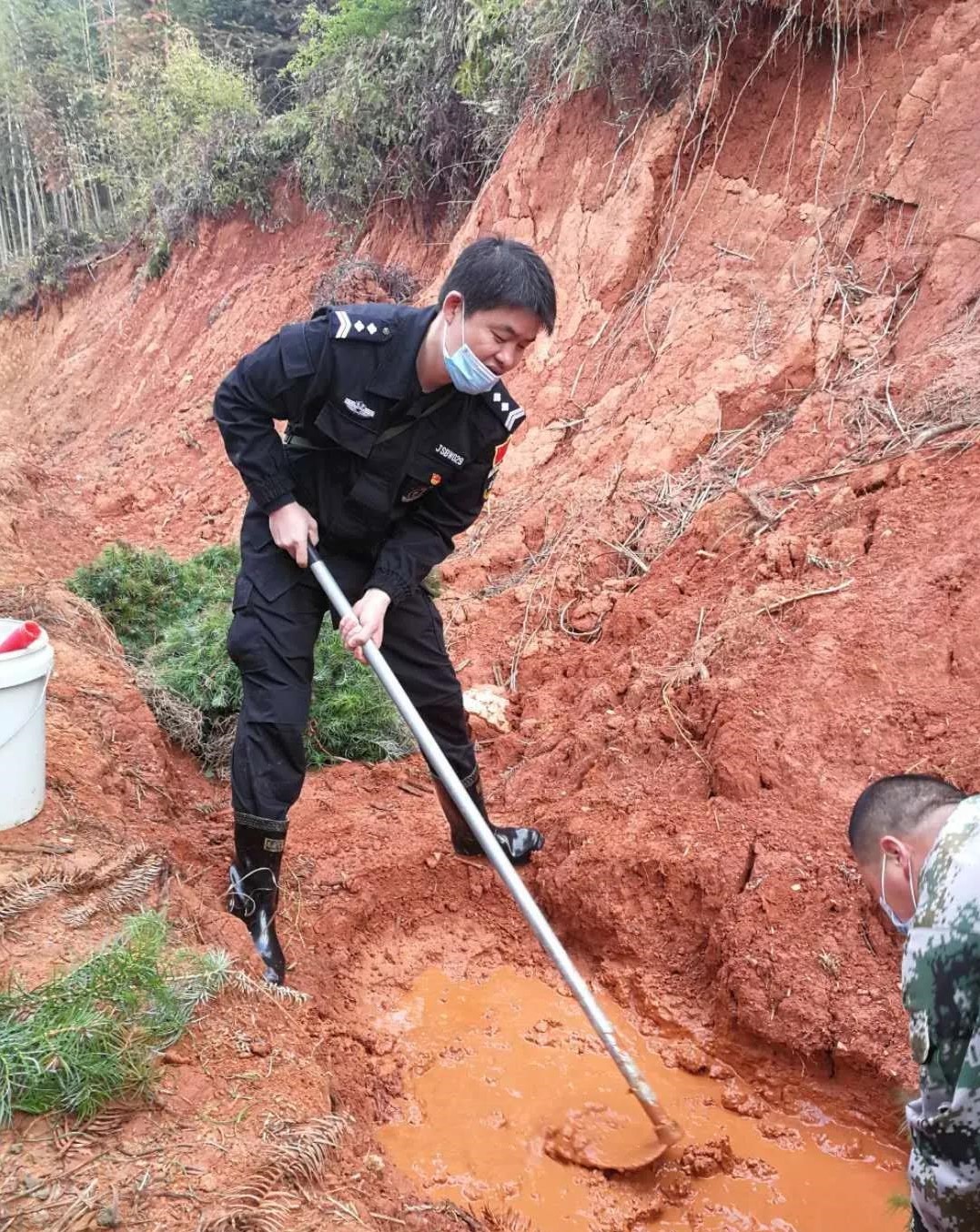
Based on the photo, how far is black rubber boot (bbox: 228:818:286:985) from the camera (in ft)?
8.91

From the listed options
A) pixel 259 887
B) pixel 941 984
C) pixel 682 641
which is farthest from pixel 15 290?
pixel 941 984

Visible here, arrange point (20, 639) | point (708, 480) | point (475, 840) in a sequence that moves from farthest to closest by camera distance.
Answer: point (708, 480) → point (475, 840) → point (20, 639)

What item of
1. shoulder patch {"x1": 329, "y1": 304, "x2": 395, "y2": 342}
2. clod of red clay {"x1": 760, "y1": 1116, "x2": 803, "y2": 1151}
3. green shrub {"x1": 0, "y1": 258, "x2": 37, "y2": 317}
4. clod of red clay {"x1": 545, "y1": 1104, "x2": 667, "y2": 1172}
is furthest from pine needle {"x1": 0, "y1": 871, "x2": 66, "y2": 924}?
green shrub {"x1": 0, "y1": 258, "x2": 37, "y2": 317}

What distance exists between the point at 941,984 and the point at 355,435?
6.45 ft

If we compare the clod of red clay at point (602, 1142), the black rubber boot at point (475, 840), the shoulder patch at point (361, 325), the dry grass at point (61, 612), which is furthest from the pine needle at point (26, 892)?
the dry grass at point (61, 612)

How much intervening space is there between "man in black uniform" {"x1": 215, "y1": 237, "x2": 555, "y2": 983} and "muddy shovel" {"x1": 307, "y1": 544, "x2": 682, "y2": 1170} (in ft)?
0.33

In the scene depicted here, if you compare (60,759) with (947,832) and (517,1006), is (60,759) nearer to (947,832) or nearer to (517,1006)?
(517,1006)

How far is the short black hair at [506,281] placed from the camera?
2.43 meters

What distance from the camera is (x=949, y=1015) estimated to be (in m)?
1.33

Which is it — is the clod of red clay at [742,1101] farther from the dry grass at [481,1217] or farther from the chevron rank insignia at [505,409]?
the chevron rank insignia at [505,409]

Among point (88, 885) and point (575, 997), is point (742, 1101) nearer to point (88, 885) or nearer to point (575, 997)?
point (575, 997)

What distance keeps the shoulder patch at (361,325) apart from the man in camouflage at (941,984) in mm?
1810

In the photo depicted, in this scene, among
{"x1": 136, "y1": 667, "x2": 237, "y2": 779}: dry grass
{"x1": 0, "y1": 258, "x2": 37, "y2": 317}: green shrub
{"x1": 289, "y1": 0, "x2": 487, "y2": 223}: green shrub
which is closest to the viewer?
{"x1": 136, "y1": 667, "x2": 237, "y2": 779}: dry grass

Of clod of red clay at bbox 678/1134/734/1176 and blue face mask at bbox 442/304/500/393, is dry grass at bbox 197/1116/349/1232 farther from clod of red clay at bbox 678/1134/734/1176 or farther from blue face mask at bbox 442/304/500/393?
blue face mask at bbox 442/304/500/393
